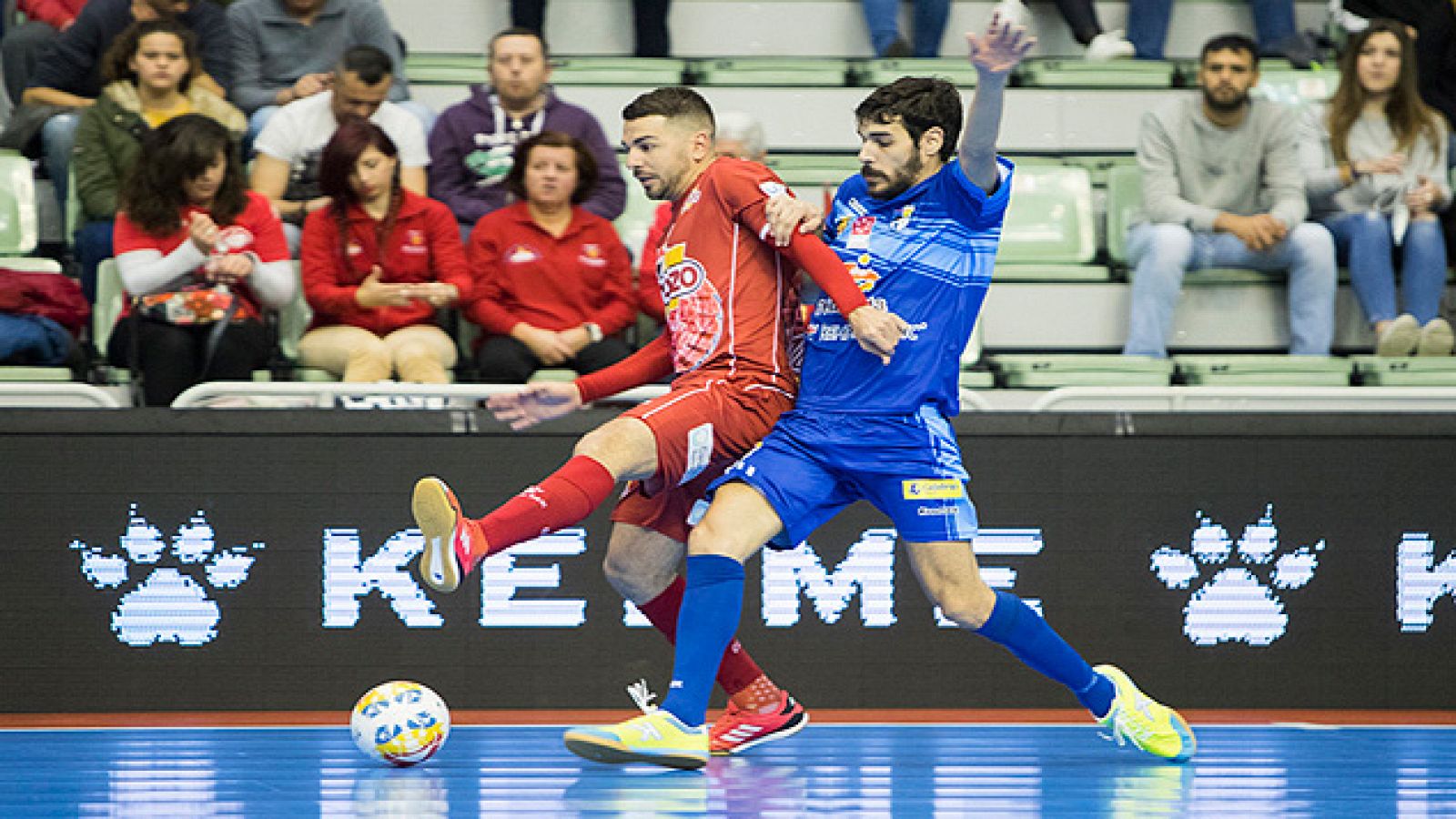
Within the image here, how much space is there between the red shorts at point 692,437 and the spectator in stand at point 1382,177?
12.2 ft

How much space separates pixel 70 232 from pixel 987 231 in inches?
176

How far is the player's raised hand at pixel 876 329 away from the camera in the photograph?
178 inches

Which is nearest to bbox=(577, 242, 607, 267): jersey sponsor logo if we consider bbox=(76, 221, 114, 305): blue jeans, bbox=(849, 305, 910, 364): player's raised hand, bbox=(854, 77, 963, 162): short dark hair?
bbox=(76, 221, 114, 305): blue jeans

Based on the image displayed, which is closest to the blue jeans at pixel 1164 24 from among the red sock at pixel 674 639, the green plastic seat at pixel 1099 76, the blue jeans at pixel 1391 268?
the green plastic seat at pixel 1099 76

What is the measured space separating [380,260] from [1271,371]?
3531 mm

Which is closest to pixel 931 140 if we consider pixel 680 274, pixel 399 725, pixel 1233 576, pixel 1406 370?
pixel 680 274

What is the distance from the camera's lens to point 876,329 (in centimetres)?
453

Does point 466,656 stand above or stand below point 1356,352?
below

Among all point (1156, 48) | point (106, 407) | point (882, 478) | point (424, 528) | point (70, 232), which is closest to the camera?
point (424, 528)

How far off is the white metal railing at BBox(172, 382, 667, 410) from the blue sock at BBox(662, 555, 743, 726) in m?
1.54

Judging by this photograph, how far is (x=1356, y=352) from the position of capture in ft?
26.8

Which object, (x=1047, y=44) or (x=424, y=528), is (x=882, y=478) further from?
(x=1047, y=44)

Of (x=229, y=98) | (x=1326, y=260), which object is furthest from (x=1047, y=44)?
(x=229, y=98)

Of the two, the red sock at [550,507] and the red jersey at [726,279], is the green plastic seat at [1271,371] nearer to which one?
the red jersey at [726,279]
